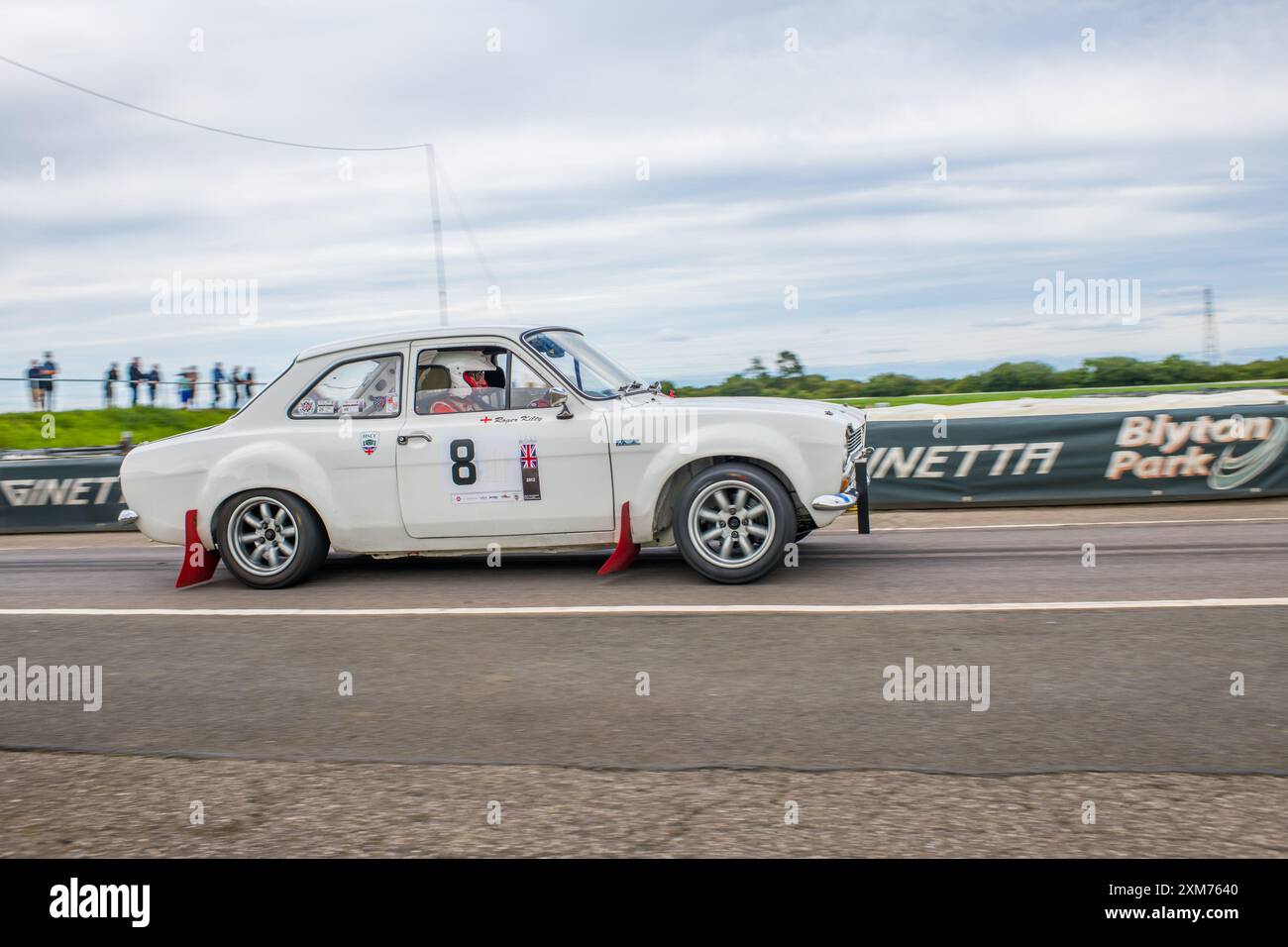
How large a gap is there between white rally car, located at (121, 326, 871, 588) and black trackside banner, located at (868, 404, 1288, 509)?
4137 mm

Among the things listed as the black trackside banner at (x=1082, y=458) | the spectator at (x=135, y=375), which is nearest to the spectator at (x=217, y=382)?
the spectator at (x=135, y=375)

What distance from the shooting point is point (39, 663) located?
249 inches

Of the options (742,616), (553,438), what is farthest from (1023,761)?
(553,438)

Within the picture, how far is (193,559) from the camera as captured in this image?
8.67 metres

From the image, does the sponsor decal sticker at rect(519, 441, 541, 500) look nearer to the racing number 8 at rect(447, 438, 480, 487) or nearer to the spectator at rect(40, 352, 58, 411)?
the racing number 8 at rect(447, 438, 480, 487)

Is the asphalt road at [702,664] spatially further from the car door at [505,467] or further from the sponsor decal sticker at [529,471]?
the sponsor decal sticker at [529,471]

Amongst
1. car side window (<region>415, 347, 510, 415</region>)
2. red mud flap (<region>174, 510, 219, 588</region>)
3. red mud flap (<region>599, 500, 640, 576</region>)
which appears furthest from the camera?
red mud flap (<region>174, 510, 219, 588</region>)

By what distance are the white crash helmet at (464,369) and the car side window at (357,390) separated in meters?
0.35

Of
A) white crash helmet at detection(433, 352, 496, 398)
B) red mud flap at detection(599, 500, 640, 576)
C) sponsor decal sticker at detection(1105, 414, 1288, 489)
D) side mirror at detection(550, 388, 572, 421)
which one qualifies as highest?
→ white crash helmet at detection(433, 352, 496, 398)

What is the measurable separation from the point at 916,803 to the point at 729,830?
64cm

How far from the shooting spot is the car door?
7840 mm

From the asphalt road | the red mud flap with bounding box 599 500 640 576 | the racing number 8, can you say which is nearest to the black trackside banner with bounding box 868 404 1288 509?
the asphalt road

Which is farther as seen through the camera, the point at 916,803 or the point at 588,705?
the point at 588,705
